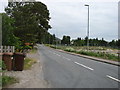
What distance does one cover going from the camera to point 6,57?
11.5 m

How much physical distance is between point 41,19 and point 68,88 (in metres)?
48.0

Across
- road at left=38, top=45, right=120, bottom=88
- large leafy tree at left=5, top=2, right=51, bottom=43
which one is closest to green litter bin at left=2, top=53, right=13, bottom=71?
road at left=38, top=45, right=120, bottom=88

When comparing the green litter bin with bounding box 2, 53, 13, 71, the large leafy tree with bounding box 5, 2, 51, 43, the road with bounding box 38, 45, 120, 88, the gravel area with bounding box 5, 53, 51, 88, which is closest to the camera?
the gravel area with bounding box 5, 53, 51, 88

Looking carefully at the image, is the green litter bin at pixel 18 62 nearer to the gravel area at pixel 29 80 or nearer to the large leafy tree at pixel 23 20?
the gravel area at pixel 29 80

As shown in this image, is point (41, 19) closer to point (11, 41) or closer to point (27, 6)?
point (27, 6)

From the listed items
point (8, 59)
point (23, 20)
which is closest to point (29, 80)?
point (8, 59)

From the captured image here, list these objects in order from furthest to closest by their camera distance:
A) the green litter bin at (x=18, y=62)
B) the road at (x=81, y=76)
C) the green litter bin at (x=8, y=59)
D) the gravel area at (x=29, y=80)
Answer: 1. the green litter bin at (x=18, y=62)
2. the green litter bin at (x=8, y=59)
3. the road at (x=81, y=76)
4. the gravel area at (x=29, y=80)

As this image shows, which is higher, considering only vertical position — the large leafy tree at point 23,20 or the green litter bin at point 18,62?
the large leafy tree at point 23,20

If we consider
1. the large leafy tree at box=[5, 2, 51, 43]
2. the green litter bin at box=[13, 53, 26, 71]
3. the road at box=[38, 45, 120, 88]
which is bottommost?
the road at box=[38, 45, 120, 88]

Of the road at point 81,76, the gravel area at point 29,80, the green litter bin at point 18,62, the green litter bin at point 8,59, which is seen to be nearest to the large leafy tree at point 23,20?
the road at point 81,76

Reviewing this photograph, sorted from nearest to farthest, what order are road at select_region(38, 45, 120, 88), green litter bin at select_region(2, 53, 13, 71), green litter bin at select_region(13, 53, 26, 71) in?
road at select_region(38, 45, 120, 88)
green litter bin at select_region(2, 53, 13, 71)
green litter bin at select_region(13, 53, 26, 71)

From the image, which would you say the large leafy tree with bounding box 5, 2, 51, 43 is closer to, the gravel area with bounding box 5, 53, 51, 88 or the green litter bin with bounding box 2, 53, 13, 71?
the green litter bin with bounding box 2, 53, 13, 71

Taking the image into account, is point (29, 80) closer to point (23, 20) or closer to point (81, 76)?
point (81, 76)

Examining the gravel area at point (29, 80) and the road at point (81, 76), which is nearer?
the gravel area at point (29, 80)
